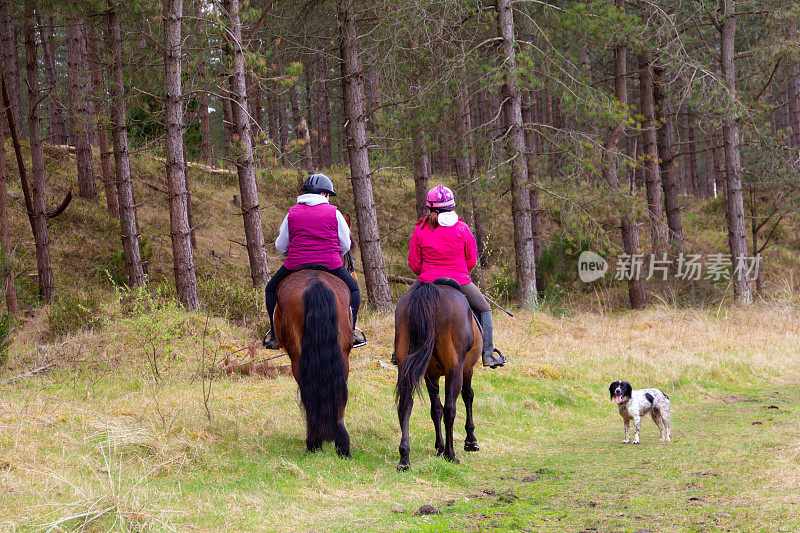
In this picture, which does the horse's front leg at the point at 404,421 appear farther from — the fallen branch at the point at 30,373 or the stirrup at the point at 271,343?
the fallen branch at the point at 30,373

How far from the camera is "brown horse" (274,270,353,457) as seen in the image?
6.77 meters

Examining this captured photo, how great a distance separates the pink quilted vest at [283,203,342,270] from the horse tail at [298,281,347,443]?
735 millimetres

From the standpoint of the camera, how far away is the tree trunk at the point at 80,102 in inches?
743

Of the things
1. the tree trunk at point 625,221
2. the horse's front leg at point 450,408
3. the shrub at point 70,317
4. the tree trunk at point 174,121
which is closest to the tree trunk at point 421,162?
the tree trunk at point 625,221

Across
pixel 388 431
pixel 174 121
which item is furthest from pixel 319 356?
pixel 174 121

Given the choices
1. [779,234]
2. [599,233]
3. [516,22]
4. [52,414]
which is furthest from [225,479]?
[779,234]

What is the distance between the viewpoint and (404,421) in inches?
262

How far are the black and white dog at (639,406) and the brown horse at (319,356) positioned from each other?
331cm

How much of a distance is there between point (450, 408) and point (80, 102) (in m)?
18.0

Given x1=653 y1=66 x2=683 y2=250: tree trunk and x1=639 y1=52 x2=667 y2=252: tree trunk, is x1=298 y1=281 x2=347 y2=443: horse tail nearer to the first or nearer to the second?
x1=639 y1=52 x2=667 y2=252: tree trunk

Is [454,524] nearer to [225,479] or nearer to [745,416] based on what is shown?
[225,479]

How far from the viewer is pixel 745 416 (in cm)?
970

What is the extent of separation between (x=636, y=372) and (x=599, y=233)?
16.6ft

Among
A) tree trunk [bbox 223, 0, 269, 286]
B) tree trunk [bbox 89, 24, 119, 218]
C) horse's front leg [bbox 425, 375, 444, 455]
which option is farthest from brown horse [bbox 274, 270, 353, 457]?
tree trunk [bbox 89, 24, 119, 218]
